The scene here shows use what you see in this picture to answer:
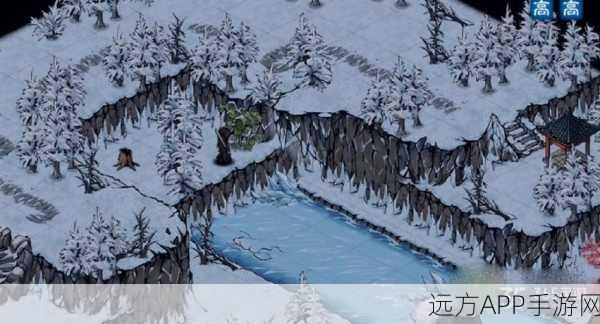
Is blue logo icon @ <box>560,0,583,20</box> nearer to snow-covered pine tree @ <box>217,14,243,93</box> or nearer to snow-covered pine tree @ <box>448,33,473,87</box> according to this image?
snow-covered pine tree @ <box>448,33,473,87</box>

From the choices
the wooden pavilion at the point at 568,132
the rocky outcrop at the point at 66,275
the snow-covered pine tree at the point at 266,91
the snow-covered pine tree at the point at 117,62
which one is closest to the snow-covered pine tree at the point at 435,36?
the wooden pavilion at the point at 568,132

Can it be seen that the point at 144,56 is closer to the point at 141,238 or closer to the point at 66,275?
the point at 141,238

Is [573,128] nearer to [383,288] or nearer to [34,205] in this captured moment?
[383,288]

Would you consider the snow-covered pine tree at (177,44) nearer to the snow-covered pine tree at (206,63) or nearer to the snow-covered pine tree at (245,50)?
the snow-covered pine tree at (206,63)

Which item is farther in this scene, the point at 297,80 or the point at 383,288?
the point at 297,80

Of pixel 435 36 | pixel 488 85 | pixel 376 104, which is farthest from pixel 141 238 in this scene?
pixel 435 36

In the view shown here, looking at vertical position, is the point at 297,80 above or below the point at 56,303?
above

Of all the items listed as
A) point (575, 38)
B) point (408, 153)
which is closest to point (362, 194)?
point (408, 153)

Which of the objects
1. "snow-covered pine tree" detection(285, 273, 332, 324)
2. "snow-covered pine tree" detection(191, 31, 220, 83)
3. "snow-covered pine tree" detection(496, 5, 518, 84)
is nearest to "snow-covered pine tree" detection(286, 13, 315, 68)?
"snow-covered pine tree" detection(191, 31, 220, 83)
